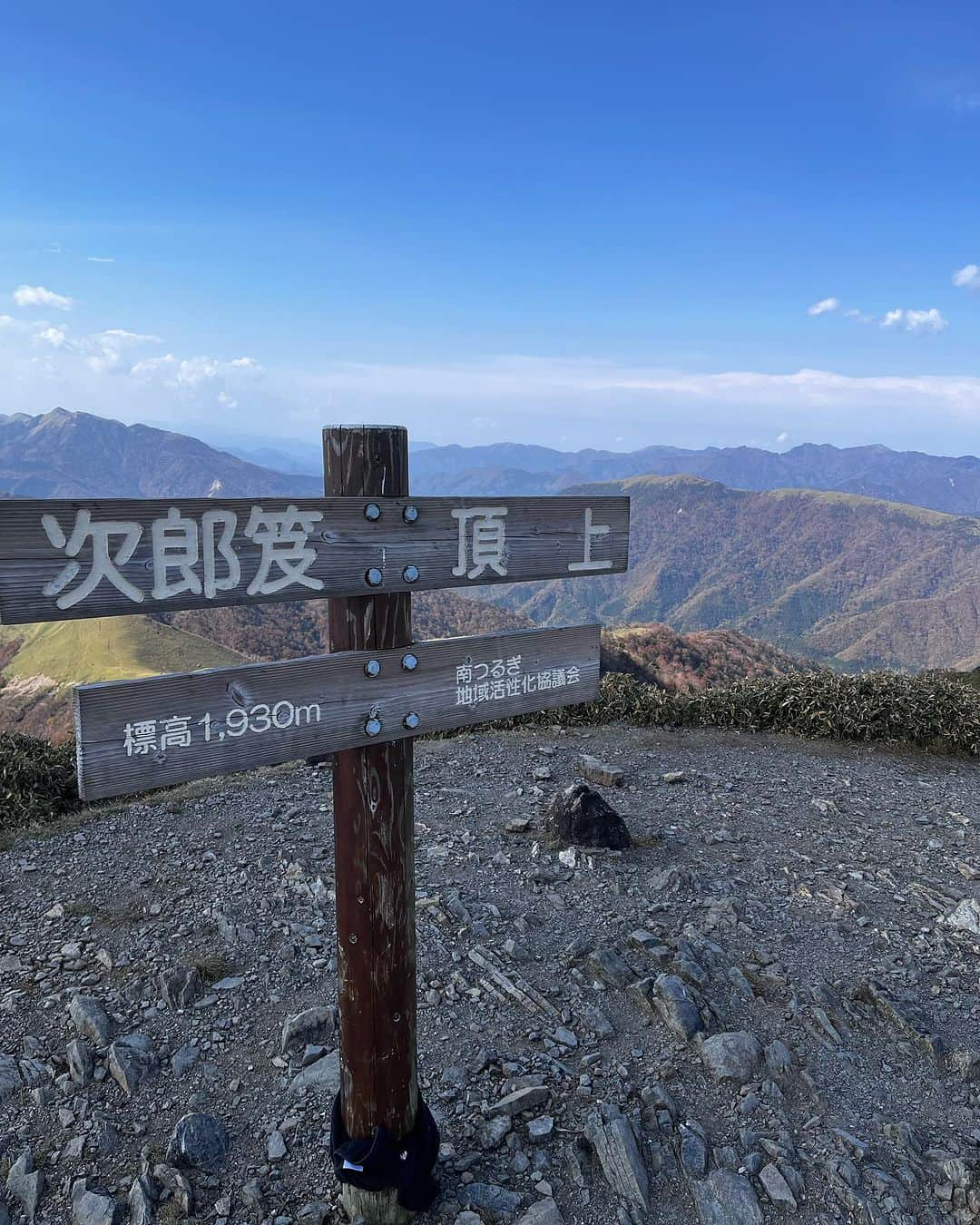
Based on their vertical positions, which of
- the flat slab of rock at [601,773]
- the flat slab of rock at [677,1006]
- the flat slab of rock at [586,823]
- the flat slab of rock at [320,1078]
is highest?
the flat slab of rock at [586,823]

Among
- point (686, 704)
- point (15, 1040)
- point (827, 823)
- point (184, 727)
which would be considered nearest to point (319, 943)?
point (15, 1040)

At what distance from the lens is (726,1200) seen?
3.71m

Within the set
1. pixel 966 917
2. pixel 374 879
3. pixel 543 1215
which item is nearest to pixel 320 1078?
pixel 543 1215

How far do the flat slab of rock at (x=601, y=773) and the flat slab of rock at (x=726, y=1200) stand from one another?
4.77 metres

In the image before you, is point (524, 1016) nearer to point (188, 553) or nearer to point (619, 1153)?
point (619, 1153)

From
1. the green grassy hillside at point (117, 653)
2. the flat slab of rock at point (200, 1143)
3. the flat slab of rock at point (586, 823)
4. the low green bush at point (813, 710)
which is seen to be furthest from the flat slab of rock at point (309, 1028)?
the green grassy hillside at point (117, 653)

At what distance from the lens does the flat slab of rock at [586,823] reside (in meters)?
6.84

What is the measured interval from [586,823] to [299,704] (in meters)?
4.45

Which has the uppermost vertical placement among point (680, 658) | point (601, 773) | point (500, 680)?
point (500, 680)

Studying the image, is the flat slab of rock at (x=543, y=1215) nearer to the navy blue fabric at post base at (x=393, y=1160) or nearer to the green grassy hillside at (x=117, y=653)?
the navy blue fabric at post base at (x=393, y=1160)

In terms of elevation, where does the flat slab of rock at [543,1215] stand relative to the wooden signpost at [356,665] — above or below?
below

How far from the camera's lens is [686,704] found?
11.0 meters

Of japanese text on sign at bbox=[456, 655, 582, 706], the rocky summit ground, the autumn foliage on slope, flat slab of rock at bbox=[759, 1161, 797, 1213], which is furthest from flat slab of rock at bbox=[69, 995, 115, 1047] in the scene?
the autumn foliage on slope

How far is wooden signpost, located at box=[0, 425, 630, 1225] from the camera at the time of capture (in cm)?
257
